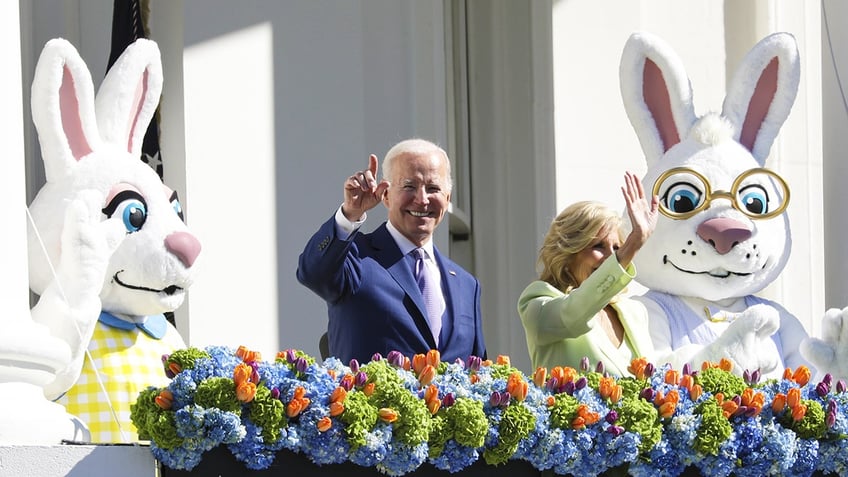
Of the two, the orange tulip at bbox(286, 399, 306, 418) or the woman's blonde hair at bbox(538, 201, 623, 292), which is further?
the woman's blonde hair at bbox(538, 201, 623, 292)

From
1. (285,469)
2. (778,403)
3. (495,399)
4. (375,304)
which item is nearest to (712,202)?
(375,304)

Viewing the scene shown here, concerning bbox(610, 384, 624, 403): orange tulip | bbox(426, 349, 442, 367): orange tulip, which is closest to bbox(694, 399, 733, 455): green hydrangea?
bbox(610, 384, 624, 403): orange tulip

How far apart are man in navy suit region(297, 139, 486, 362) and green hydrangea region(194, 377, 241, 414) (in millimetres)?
1205

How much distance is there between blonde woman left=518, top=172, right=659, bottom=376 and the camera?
19.9 feet

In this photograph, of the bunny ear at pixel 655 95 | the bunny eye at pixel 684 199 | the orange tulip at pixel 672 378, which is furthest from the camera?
→ the bunny ear at pixel 655 95

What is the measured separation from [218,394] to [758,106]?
3600 mm

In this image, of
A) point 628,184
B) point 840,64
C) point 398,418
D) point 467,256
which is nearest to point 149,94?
point 628,184

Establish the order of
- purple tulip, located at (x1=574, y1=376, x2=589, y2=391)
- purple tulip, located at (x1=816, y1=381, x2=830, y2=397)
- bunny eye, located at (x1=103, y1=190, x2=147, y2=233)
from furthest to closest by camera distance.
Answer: bunny eye, located at (x1=103, y1=190, x2=147, y2=233)
purple tulip, located at (x1=816, y1=381, x2=830, y2=397)
purple tulip, located at (x1=574, y1=376, x2=589, y2=391)

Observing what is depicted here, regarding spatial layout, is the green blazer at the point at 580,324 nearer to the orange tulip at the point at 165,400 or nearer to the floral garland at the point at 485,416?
the floral garland at the point at 485,416

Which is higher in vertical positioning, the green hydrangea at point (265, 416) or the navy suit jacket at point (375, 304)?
the navy suit jacket at point (375, 304)

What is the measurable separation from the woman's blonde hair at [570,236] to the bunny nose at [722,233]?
81 cm

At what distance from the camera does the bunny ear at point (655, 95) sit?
7676mm

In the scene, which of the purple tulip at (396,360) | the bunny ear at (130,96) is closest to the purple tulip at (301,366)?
the purple tulip at (396,360)

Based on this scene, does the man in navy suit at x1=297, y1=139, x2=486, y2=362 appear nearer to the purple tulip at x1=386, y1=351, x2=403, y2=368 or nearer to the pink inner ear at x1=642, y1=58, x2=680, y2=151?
the purple tulip at x1=386, y1=351, x2=403, y2=368
